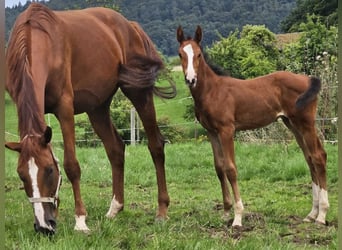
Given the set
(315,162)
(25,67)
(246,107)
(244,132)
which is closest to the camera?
(25,67)

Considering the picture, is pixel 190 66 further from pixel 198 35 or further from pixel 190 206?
pixel 190 206

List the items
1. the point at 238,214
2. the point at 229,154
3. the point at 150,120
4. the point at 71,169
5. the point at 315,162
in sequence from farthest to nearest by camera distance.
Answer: the point at 150,120, the point at 315,162, the point at 229,154, the point at 238,214, the point at 71,169

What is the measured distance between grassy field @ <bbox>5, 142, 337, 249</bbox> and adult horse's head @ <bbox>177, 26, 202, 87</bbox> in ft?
3.79

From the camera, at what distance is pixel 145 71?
481cm

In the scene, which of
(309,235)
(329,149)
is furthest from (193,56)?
(329,149)

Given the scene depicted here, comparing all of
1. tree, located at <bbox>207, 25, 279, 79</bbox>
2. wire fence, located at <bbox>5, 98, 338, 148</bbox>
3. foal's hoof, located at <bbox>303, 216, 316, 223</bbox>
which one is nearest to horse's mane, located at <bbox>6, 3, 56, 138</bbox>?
A: wire fence, located at <bbox>5, 98, 338, 148</bbox>

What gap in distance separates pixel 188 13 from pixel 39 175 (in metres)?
6.09

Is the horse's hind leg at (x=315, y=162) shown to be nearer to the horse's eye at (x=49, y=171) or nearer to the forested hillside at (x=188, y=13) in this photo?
the forested hillside at (x=188, y=13)

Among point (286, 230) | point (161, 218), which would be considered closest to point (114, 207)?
point (161, 218)

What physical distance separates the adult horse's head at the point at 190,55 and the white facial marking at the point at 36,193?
5.49 ft

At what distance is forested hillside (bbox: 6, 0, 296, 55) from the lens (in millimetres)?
7109

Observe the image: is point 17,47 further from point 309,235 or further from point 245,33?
point 245,33

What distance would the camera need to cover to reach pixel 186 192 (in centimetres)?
589

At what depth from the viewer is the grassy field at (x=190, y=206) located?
2998mm
